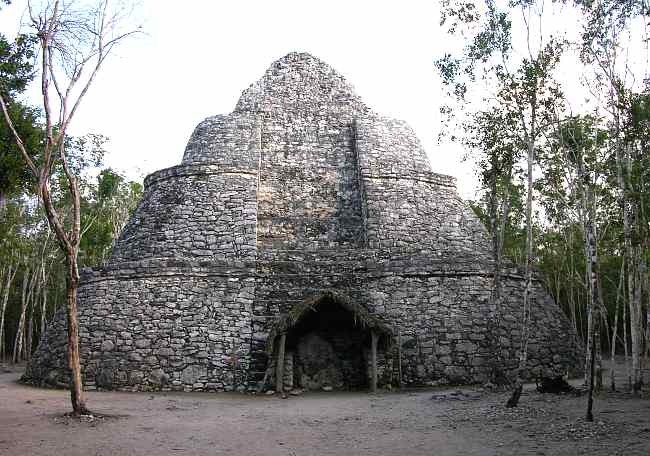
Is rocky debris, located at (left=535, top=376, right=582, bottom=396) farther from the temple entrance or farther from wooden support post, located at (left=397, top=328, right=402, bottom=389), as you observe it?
the temple entrance

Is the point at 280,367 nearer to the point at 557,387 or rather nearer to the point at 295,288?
the point at 295,288

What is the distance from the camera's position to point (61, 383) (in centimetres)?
1200

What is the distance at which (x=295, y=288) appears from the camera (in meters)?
13.0

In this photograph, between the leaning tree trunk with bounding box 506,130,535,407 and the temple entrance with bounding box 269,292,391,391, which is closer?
the leaning tree trunk with bounding box 506,130,535,407

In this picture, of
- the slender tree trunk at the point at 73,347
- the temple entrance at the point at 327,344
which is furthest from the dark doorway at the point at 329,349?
the slender tree trunk at the point at 73,347

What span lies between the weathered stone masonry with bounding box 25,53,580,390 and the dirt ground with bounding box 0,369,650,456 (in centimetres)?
127

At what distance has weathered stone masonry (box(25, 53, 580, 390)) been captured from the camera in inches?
468

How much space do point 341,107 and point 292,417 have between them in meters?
13.0

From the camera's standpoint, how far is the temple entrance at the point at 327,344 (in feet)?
37.1

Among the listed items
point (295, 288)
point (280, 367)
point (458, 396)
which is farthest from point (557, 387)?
point (295, 288)

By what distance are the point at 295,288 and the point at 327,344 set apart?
1579 mm

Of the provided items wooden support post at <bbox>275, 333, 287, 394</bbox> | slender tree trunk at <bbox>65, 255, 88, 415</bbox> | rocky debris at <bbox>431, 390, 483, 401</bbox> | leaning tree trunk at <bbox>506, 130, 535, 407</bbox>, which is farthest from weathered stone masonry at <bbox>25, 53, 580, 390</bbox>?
slender tree trunk at <bbox>65, 255, 88, 415</bbox>

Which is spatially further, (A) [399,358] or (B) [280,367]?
(A) [399,358]

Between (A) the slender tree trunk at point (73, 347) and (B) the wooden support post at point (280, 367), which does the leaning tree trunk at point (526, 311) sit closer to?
(B) the wooden support post at point (280, 367)
